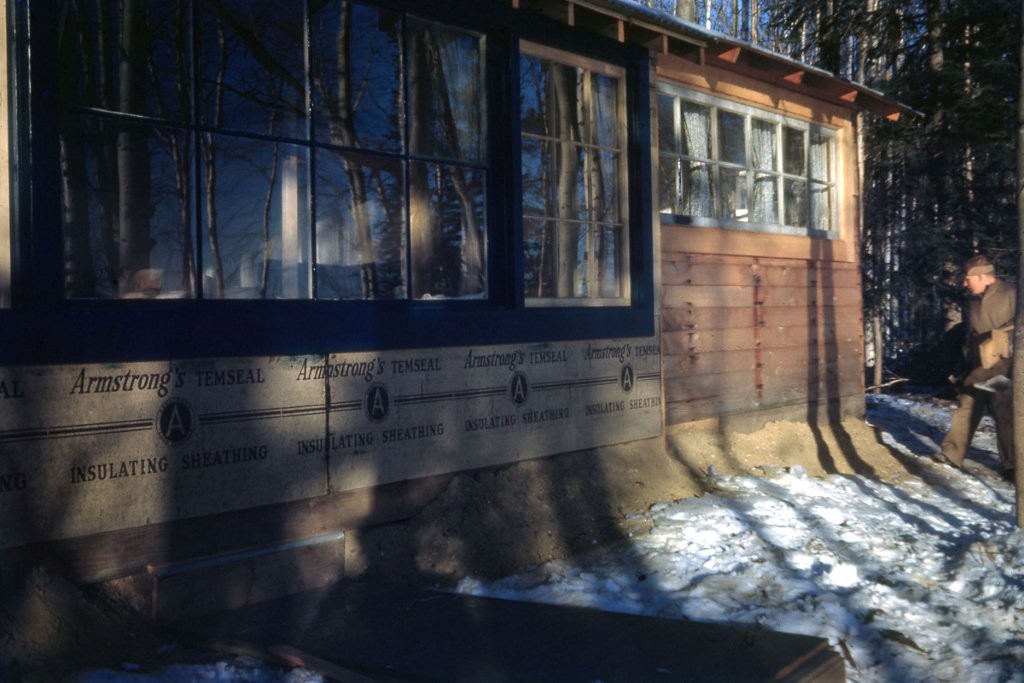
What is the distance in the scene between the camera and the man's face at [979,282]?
Result: 955 cm

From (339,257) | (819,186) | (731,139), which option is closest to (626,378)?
(339,257)

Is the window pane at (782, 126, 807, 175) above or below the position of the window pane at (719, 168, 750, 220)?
above

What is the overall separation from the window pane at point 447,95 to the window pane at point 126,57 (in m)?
1.65

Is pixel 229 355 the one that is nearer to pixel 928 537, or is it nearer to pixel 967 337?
pixel 928 537

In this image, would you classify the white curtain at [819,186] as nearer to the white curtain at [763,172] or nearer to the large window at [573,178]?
the white curtain at [763,172]

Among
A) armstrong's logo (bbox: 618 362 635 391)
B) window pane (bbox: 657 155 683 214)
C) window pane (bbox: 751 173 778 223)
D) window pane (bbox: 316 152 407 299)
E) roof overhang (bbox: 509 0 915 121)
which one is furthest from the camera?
window pane (bbox: 751 173 778 223)

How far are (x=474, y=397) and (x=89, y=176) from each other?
2575 mm

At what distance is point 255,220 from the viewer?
19.4 ft

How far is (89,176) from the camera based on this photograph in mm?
4957

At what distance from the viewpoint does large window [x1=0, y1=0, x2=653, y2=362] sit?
15.2ft

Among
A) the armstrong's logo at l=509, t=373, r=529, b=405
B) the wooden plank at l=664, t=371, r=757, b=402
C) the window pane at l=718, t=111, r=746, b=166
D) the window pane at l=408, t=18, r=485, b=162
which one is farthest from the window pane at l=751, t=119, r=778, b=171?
the armstrong's logo at l=509, t=373, r=529, b=405

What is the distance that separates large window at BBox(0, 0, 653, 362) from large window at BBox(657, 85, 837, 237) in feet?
3.11

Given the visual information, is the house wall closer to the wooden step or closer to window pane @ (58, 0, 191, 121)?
the wooden step

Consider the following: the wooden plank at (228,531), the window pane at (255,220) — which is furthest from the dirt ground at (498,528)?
the window pane at (255,220)
